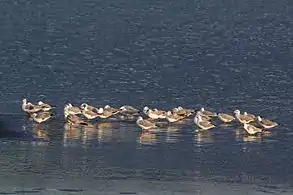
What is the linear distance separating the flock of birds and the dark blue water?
0.66 ft

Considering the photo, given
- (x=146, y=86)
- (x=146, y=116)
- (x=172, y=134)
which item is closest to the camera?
(x=172, y=134)

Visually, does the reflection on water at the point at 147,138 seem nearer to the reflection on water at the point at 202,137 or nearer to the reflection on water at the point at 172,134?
the reflection on water at the point at 172,134

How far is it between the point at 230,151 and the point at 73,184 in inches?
145

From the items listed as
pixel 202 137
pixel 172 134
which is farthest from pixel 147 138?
pixel 202 137

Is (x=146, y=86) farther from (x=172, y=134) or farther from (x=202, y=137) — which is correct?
(x=202, y=137)

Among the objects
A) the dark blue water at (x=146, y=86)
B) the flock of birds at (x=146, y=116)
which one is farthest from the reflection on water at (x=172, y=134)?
the flock of birds at (x=146, y=116)

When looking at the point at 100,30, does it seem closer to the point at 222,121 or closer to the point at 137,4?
the point at 137,4

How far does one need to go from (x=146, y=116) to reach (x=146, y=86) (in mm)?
3515

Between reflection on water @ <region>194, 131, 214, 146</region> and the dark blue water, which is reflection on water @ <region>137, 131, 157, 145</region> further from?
reflection on water @ <region>194, 131, 214, 146</region>

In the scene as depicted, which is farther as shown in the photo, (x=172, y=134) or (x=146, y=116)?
(x=146, y=116)

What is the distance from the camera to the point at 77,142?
17.6 metres

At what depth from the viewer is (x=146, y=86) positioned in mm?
23406

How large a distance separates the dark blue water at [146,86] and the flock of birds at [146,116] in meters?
0.20

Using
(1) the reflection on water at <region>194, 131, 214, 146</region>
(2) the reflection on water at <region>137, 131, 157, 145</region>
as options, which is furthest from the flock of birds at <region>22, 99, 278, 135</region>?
(2) the reflection on water at <region>137, 131, 157, 145</region>
